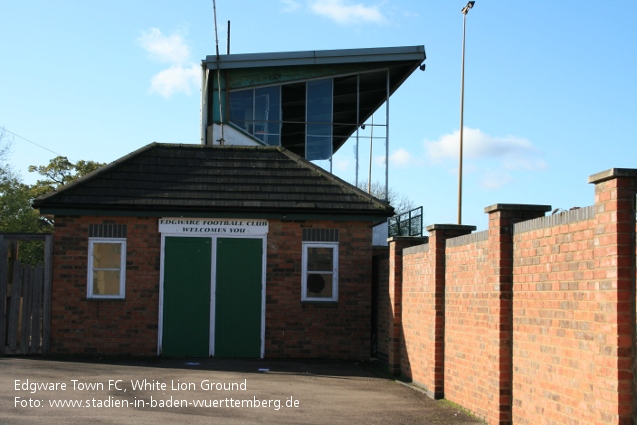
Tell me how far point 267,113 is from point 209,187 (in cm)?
794

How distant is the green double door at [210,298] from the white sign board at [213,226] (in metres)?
0.16

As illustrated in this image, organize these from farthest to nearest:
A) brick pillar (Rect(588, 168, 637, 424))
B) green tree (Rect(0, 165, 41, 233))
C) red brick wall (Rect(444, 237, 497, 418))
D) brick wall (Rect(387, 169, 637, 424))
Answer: green tree (Rect(0, 165, 41, 233)) < red brick wall (Rect(444, 237, 497, 418)) < brick wall (Rect(387, 169, 637, 424)) < brick pillar (Rect(588, 168, 637, 424))

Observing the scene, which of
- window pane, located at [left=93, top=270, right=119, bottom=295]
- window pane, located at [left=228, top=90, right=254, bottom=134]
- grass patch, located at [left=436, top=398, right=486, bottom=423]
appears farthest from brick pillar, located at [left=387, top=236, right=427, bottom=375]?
window pane, located at [left=228, top=90, right=254, bottom=134]

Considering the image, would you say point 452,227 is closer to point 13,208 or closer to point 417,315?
point 417,315

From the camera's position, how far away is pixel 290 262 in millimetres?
17328

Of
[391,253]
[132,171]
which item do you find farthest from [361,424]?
[132,171]

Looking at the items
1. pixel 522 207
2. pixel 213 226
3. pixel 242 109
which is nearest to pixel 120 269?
pixel 213 226

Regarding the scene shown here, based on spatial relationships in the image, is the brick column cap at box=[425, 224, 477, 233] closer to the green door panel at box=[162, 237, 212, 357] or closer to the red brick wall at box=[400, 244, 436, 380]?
the red brick wall at box=[400, 244, 436, 380]

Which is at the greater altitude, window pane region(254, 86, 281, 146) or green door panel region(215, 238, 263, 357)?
Result: window pane region(254, 86, 281, 146)

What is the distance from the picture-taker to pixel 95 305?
17.0 metres

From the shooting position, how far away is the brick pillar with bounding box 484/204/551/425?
9.41 metres

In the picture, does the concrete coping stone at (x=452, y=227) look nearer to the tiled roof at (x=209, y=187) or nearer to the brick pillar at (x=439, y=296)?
the brick pillar at (x=439, y=296)

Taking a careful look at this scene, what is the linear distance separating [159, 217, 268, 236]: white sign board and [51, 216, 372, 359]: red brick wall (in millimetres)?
228

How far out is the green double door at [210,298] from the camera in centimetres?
1708
